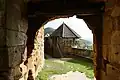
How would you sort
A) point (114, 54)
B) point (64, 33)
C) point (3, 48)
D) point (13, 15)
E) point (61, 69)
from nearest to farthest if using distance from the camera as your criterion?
point (3, 48), point (13, 15), point (114, 54), point (61, 69), point (64, 33)

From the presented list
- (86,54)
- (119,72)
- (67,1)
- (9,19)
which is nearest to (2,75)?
(9,19)

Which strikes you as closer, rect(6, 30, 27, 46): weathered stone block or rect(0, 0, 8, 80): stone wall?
rect(0, 0, 8, 80): stone wall

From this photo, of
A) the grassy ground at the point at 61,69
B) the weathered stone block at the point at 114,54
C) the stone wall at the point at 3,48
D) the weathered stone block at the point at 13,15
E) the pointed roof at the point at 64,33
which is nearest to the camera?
the stone wall at the point at 3,48

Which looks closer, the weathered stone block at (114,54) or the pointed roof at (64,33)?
the weathered stone block at (114,54)

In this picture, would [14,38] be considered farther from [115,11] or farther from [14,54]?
[115,11]

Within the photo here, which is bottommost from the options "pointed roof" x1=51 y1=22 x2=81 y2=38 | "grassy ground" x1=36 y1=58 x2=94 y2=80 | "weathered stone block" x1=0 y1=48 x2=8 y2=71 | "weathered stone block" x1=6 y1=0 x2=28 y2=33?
"grassy ground" x1=36 y1=58 x2=94 y2=80

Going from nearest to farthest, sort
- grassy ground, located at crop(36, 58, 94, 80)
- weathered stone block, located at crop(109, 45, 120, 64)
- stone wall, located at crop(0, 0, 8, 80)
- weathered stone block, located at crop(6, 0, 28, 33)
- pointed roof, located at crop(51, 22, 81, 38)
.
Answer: stone wall, located at crop(0, 0, 8, 80), weathered stone block, located at crop(6, 0, 28, 33), weathered stone block, located at crop(109, 45, 120, 64), grassy ground, located at crop(36, 58, 94, 80), pointed roof, located at crop(51, 22, 81, 38)

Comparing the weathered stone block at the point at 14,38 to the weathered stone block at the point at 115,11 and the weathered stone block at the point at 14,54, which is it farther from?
the weathered stone block at the point at 115,11

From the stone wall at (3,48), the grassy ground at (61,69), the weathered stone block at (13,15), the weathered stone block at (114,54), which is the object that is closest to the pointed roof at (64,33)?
the grassy ground at (61,69)

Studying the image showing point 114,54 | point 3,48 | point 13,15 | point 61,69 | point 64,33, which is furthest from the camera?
point 64,33

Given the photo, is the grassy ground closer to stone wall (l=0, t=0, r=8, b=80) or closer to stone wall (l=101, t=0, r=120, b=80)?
stone wall (l=101, t=0, r=120, b=80)

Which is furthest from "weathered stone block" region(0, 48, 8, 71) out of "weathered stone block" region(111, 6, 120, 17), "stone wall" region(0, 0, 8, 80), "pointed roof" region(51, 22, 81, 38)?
"pointed roof" region(51, 22, 81, 38)

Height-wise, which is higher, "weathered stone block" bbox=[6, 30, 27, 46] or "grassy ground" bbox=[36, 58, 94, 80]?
"weathered stone block" bbox=[6, 30, 27, 46]

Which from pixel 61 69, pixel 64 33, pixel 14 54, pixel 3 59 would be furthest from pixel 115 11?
pixel 64 33
